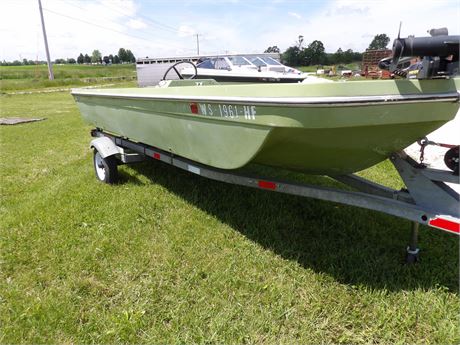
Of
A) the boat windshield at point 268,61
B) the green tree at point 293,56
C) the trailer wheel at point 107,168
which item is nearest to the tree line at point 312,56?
the green tree at point 293,56

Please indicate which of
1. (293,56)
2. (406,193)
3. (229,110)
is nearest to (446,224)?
(406,193)

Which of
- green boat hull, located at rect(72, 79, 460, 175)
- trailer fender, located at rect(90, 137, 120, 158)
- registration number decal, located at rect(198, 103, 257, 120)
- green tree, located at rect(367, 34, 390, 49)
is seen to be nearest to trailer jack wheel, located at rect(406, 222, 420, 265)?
green boat hull, located at rect(72, 79, 460, 175)

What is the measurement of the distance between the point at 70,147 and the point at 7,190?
2284 mm

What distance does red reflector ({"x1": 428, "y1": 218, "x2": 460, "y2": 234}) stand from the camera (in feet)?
6.46

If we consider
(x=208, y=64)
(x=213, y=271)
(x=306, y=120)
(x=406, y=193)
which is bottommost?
(x=213, y=271)

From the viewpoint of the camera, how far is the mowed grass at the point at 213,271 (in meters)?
2.07

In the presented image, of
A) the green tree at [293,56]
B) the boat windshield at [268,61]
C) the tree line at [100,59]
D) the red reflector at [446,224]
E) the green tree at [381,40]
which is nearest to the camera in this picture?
the red reflector at [446,224]

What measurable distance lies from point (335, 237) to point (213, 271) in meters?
1.05

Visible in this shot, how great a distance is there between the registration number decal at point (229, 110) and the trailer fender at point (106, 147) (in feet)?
6.19

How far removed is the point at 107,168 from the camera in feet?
13.4

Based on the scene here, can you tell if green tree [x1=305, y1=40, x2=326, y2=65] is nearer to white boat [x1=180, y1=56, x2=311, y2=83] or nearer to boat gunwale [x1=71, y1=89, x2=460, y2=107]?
white boat [x1=180, y1=56, x2=311, y2=83]

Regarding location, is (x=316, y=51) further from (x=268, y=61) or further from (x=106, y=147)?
(x=106, y=147)

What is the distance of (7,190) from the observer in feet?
13.9

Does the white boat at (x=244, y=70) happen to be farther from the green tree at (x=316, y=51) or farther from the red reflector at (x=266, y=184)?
the green tree at (x=316, y=51)
